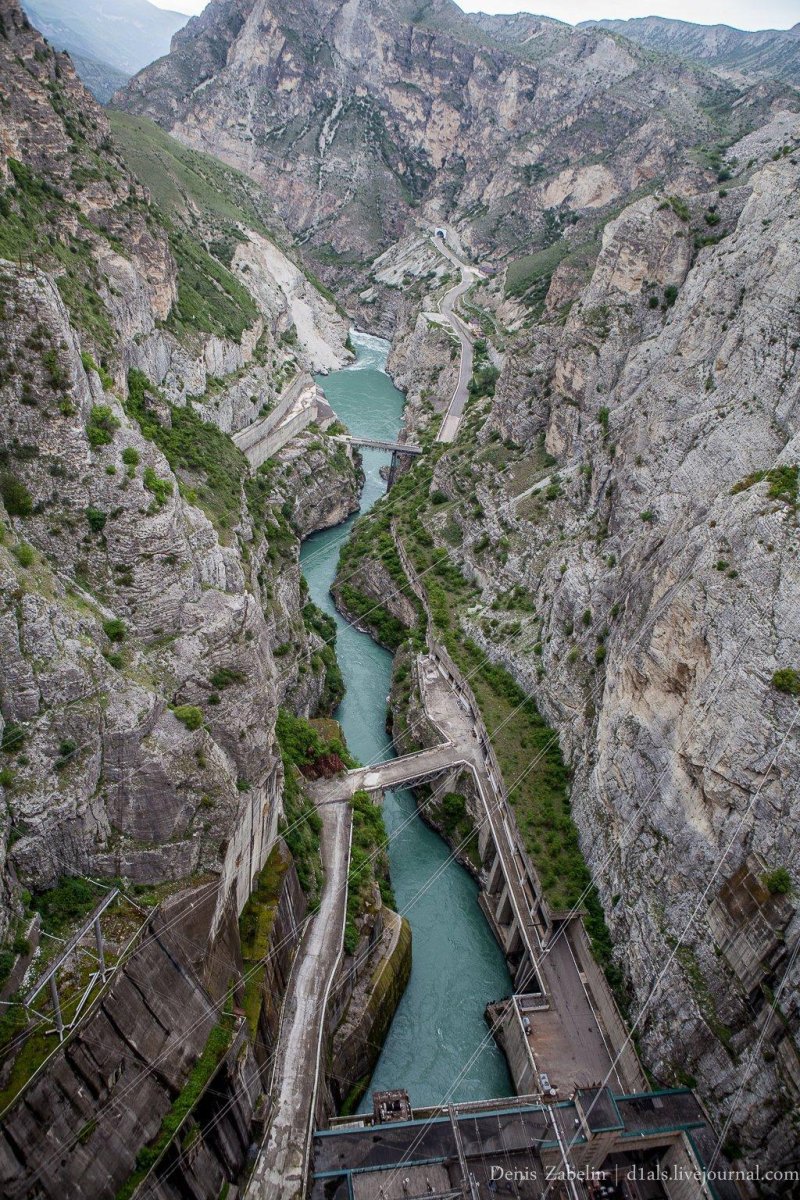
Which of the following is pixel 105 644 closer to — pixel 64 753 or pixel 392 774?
pixel 64 753

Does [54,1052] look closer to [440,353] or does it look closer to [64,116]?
[64,116]

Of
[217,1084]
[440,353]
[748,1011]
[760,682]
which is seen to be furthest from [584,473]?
[440,353]

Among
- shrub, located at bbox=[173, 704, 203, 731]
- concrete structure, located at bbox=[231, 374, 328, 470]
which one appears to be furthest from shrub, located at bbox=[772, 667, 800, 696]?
concrete structure, located at bbox=[231, 374, 328, 470]

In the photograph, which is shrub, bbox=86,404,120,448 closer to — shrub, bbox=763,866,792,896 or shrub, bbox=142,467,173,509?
shrub, bbox=142,467,173,509

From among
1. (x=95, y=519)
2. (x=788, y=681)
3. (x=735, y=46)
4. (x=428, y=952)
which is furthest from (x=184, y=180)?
(x=735, y=46)

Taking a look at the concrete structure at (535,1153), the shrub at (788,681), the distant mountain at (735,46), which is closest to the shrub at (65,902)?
the concrete structure at (535,1153)

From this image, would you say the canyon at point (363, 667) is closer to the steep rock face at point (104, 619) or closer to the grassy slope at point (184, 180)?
the steep rock face at point (104, 619)
